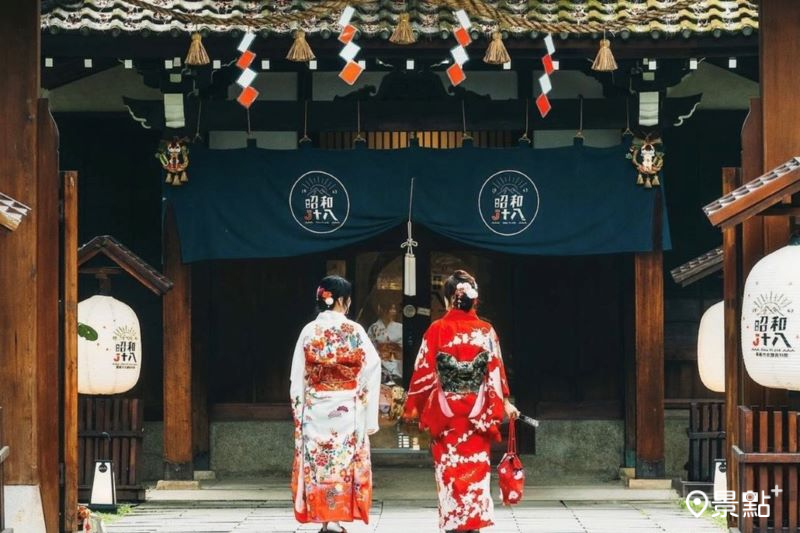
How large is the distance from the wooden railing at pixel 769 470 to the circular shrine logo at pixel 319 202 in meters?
5.52

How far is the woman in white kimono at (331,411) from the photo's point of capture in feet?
33.9

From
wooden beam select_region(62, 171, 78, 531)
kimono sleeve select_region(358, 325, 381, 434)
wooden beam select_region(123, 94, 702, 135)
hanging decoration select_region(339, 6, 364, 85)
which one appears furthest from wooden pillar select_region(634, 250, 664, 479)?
wooden beam select_region(62, 171, 78, 531)

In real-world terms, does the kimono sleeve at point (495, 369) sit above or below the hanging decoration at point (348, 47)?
below

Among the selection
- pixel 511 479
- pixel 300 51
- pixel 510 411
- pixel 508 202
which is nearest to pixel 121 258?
pixel 300 51

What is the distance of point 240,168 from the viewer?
14.1 metres

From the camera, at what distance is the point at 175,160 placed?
46.0ft

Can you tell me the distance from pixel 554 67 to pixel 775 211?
403 centimetres

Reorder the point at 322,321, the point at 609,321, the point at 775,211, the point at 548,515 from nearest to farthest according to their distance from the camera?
the point at 775,211, the point at 322,321, the point at 548,515, the point at 609,321

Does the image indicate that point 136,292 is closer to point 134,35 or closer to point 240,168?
point 240,168

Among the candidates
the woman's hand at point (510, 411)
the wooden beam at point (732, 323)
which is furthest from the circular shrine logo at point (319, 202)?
the wooden beam at point (732, 323)

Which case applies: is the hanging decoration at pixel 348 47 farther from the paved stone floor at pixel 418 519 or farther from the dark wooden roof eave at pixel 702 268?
the paved stone floor at pixel 418 519

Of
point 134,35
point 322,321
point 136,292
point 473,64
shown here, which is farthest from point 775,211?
point 136,292

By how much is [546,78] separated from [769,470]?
515cm

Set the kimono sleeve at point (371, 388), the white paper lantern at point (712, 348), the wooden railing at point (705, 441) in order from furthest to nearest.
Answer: the wooden railing at point (705, 441)
the white paper lantern at point (712, 348)
the kimono sleeve at point (371, 388)
